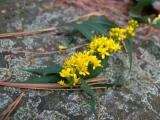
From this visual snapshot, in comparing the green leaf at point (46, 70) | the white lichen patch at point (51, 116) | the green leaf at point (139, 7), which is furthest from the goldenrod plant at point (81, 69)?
the green leaf at point (139, 7)

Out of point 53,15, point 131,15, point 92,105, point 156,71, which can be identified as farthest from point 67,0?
point 92,105

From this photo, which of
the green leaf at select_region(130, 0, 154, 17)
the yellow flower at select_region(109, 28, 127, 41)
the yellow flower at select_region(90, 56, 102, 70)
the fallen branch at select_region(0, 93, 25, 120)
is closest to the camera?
the fallen branch at select_region(0, 93, 25, 120)

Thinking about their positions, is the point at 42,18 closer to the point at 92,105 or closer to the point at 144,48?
the point at 144,48

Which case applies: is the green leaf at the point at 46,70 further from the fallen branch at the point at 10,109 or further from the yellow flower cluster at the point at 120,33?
the yellow flower cluster at the point at 120,33

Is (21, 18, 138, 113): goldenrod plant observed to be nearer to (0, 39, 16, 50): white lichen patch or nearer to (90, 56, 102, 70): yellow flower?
(90, 56, 102, 70): yellow flower

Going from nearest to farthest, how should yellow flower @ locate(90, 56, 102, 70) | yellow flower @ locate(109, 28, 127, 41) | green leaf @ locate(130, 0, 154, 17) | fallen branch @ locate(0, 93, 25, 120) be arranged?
fallen branch @ locate(0, 93, 25, 120)
yellow flower @ locate(90, 56, 102, 70)
yellow flower @ locate(109, 28, 127, 41)
green leaf @ locate(130, 0, 154, 17)

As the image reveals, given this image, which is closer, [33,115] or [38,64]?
[33,115]

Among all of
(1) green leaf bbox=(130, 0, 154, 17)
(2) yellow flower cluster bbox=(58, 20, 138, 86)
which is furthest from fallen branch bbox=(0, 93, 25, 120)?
(1) green leaf bbox=(130, 0, 154, 17)

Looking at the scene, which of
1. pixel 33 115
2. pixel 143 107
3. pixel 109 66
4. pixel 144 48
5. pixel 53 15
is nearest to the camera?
pixel 33 115
